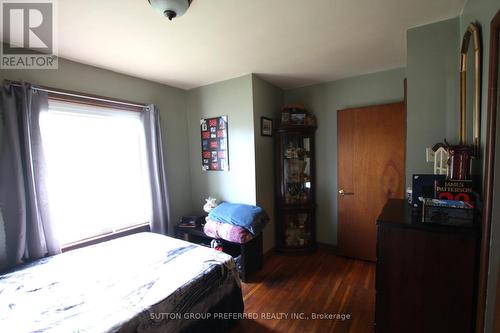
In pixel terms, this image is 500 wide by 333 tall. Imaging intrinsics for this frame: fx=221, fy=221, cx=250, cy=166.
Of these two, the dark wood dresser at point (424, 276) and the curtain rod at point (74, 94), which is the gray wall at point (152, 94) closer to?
the curtain rod at point (74, 94)

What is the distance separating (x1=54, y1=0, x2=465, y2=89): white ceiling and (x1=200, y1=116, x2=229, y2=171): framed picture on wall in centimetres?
63

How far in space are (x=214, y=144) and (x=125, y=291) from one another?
1902 millimetres

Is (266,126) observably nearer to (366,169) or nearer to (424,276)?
(366,169)

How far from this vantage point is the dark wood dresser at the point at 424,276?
1088 millimetres

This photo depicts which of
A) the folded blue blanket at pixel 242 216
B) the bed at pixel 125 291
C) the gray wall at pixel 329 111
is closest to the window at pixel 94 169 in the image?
the bed at pixel 125 291

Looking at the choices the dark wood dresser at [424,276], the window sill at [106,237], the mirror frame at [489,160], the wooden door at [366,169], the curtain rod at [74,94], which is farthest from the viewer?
the wooden door at [366,169]

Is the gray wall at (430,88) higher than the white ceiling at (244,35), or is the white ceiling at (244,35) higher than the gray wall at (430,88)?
the white ceiling at (244,35)

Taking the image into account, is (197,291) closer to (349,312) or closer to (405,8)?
(349,312)

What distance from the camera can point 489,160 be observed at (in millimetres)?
973

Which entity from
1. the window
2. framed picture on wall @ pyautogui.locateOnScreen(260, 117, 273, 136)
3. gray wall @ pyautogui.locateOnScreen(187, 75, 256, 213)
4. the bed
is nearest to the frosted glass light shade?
gray wall @ pyautogui.locateOnScreen(187, 75, 256, 213)

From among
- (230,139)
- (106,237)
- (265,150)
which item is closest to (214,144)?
(230,139)

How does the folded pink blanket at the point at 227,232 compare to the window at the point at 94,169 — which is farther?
the folded pink blanket at the point at 227,232

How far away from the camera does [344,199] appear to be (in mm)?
2861

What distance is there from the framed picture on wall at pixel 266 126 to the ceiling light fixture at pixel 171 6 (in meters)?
1.58
